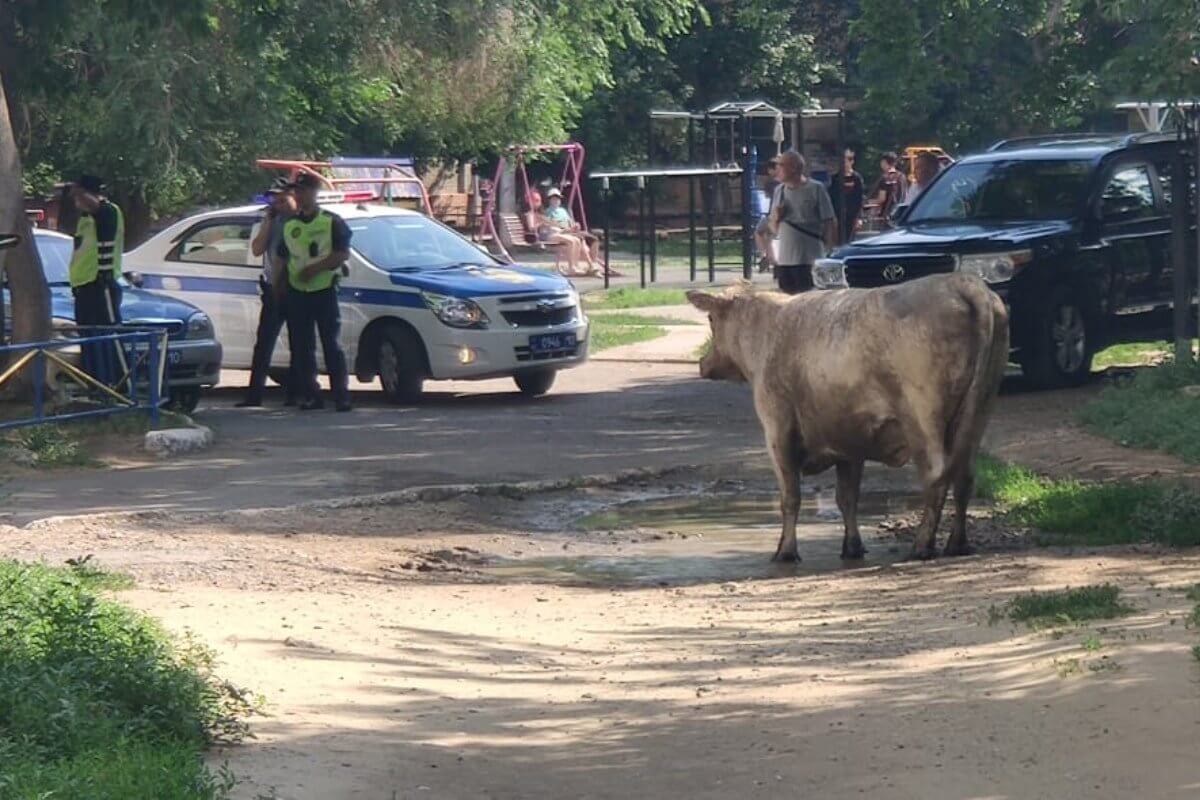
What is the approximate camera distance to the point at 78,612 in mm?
8070

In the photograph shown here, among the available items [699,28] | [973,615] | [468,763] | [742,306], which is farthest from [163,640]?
[699,28]

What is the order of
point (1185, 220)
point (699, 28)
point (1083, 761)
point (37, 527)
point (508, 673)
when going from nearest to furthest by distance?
point (1083, 761), point (508, 673), point (37, 527), point (1185, 220), point (699, 28)

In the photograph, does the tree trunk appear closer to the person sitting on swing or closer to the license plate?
the license plate

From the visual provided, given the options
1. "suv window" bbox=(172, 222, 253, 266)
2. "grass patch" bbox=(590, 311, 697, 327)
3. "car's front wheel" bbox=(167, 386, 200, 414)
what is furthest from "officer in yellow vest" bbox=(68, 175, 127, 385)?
"grass patch" bbox=(590, 311, 697, 327)

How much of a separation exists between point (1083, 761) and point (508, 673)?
2641mm

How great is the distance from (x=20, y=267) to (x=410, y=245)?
403 centimetres

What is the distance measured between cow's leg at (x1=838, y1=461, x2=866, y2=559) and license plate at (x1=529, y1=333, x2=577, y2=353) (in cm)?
734

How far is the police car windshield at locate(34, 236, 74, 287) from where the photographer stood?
60.5 ft

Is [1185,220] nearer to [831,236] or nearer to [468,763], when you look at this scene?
[831,236]

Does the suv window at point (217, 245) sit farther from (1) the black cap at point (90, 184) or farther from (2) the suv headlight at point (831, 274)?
(2) the suv headlight at point (831, 274)

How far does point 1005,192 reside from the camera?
18609mm

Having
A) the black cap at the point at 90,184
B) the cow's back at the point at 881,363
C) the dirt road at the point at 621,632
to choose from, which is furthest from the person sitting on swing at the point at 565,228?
the cow's back at the point at 881,363

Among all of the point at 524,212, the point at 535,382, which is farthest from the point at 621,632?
the point at 524,212

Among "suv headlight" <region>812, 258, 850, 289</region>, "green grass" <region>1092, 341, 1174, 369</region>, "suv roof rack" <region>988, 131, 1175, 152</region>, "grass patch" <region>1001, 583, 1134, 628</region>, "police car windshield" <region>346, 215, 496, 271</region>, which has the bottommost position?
"green grass" <region>1092, 341, 1174, 369</region>
